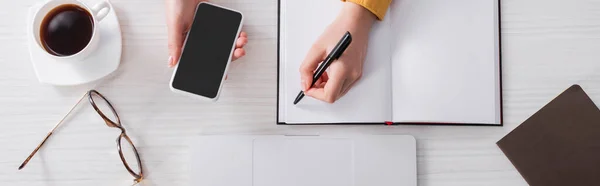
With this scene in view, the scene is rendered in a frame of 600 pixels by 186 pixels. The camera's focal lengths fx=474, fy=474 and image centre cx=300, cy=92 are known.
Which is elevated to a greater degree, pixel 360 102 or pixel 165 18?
pixel 165 18

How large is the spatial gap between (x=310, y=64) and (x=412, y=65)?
0.15 m

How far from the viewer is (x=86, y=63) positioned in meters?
0.68

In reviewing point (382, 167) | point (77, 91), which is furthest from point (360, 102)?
point (77, 91)

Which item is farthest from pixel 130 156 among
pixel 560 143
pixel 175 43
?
pixel 560 143

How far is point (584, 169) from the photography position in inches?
27.0

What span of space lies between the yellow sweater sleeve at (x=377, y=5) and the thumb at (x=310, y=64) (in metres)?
0.09

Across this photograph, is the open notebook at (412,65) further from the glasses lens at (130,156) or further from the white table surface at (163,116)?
the glasses lens at (130,156)

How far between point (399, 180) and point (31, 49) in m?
0.57

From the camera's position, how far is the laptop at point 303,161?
2.26 feet

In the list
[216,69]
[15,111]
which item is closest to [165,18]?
[216,69]

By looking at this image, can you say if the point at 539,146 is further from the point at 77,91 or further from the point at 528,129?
the point at 77,91

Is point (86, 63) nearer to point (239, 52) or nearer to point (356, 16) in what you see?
point (239, 52)

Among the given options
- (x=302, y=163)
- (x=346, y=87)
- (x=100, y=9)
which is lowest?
(x=302, y=163)


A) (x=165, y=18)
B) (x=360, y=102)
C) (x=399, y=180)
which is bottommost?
(x=399, y=180)
